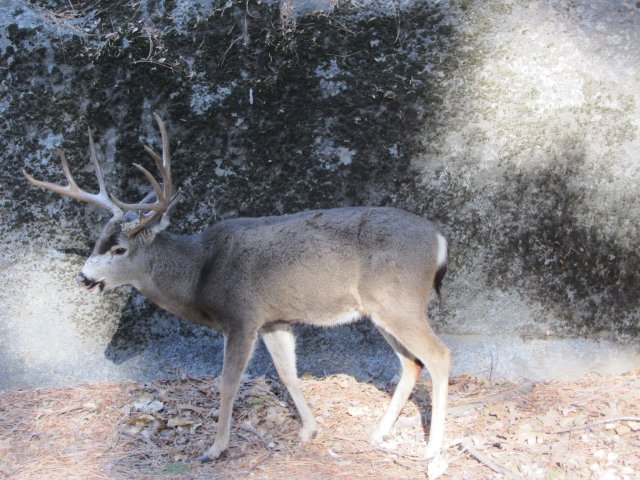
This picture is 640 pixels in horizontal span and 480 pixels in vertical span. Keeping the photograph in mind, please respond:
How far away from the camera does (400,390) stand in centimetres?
638

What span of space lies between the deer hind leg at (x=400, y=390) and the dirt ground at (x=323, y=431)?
0.13 m

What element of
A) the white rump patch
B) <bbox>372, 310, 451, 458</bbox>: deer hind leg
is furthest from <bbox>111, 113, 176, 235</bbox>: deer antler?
the white rump patch

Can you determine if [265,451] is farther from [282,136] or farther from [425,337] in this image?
[282,136]

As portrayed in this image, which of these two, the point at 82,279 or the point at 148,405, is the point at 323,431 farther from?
the point at 82,279

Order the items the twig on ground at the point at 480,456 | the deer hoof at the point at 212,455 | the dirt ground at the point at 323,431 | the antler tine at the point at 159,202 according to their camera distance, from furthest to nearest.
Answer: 1. the antler tine at the point at 159,202
2. the deer hoof at the point at 212,455
3. the dirt ground at the point at 323,431
4. the twig on ground at the point at 480,456

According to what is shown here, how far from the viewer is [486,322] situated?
7.19 m

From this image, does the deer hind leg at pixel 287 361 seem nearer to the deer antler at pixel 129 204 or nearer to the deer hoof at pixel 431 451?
the deer hoof at pixel 431 451

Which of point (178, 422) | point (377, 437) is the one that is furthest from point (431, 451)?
point (178, 422)

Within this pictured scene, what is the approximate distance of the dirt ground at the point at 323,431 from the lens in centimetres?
564

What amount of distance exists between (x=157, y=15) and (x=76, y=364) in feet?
11.3

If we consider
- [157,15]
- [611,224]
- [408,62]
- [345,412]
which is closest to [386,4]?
[408,62]

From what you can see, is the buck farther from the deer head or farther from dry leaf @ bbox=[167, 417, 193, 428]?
dry leaf @ bbox=[167, 417, 193, 428]

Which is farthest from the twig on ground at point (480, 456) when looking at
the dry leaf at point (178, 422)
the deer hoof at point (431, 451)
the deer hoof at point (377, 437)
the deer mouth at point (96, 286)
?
the deer mouth at point (96, 286)

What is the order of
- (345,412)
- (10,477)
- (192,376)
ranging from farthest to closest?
(192,376)
(345,412)
(10,477)
